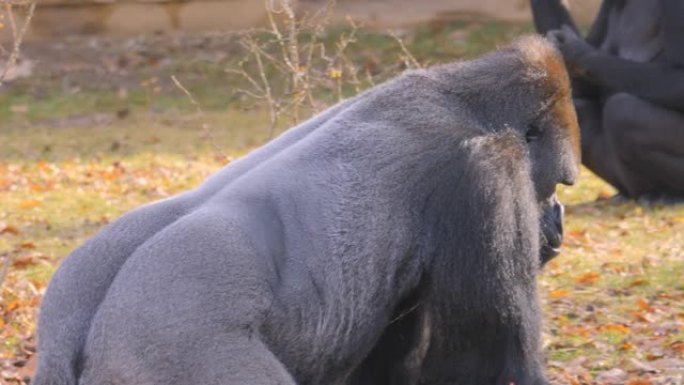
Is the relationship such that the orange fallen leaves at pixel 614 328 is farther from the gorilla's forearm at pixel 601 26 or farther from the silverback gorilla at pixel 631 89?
the gorilla's forearm at pixel 601 26

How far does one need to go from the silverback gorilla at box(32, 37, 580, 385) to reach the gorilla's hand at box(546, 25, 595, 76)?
4.06m

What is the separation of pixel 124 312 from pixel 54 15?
33.9 feet

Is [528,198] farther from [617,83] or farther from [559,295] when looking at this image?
[617,83]

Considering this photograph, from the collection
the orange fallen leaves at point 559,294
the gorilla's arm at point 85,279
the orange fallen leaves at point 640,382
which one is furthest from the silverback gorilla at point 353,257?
the orange fallen leaves at point 559,294

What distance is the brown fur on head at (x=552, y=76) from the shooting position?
11.4ft

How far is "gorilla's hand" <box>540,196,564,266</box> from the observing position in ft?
11.6

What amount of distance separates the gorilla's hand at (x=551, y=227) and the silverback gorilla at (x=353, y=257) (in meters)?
0.04

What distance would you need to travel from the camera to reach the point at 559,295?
18.6 ft

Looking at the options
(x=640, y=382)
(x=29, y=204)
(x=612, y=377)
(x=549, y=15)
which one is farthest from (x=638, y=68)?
(x=29, y=204)

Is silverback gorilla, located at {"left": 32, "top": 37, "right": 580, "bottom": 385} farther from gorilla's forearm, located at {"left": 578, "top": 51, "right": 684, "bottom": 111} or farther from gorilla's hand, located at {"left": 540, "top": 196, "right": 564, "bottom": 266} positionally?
gorilla's forearm, located at {"left": 578, "top": 51, "right": 684, "bottom": 111}

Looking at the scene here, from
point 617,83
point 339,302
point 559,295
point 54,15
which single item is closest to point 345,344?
point 339,302

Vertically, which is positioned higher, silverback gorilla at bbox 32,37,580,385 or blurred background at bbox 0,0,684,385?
silverback gorilla at bbox 32,37,580,385

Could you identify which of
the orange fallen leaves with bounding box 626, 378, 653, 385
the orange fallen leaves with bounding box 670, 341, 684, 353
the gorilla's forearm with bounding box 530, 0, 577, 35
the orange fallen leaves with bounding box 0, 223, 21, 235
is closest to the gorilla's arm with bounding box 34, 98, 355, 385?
the orange fallen leaves with bounding box 626, 378, 653, 385

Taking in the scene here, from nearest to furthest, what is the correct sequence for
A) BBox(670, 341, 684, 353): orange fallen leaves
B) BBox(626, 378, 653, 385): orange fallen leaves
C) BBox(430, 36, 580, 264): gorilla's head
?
BBox(430, 36, 580, 264): gorilla's head → BBox(626, 378, 653, 385): orange fallen leaves → BBox(670, 341, 684, 353): orange fallen leaves
